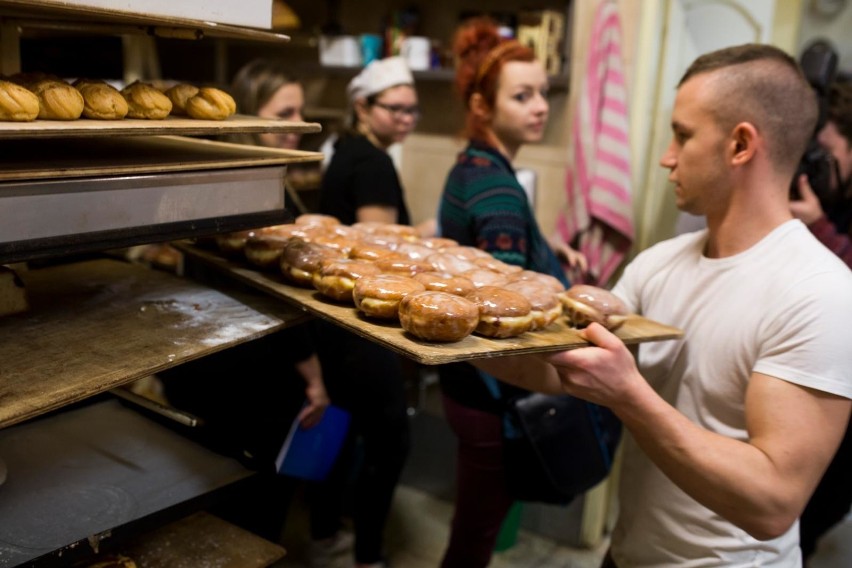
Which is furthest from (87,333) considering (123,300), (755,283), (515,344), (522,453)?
(522,453)

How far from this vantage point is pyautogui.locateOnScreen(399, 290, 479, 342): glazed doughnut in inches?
35.7

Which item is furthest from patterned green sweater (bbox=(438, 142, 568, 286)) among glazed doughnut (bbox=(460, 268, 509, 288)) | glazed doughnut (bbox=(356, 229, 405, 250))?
glazed doughnut (bbox=(460, 268, 509, 288))

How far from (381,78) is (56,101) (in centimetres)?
184

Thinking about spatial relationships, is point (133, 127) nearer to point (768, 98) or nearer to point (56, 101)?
point (56, 101)

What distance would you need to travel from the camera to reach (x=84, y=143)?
106 cm

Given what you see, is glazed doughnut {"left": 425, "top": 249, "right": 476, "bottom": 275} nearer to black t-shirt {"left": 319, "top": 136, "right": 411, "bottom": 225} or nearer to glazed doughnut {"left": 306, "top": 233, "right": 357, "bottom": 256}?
glazed doughnut {"left": 306, "top": 233, "right": 357, "bottom": 256}

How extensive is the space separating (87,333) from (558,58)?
2357 millimetres

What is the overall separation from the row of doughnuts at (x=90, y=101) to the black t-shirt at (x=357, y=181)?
4.39 feet

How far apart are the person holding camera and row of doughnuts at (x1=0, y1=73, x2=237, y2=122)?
1807 mm

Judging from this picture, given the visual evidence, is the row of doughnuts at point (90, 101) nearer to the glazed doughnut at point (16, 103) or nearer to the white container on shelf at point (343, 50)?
the glazed doughnut at point (16, 103)

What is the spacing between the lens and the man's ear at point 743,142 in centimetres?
122

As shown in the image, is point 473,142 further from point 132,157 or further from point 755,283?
point 132,157

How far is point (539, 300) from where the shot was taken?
1.08 meters

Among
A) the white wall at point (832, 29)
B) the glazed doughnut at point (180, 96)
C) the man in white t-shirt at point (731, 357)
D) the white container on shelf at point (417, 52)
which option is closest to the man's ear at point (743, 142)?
the man in white t-shirt at point (731, 357)
